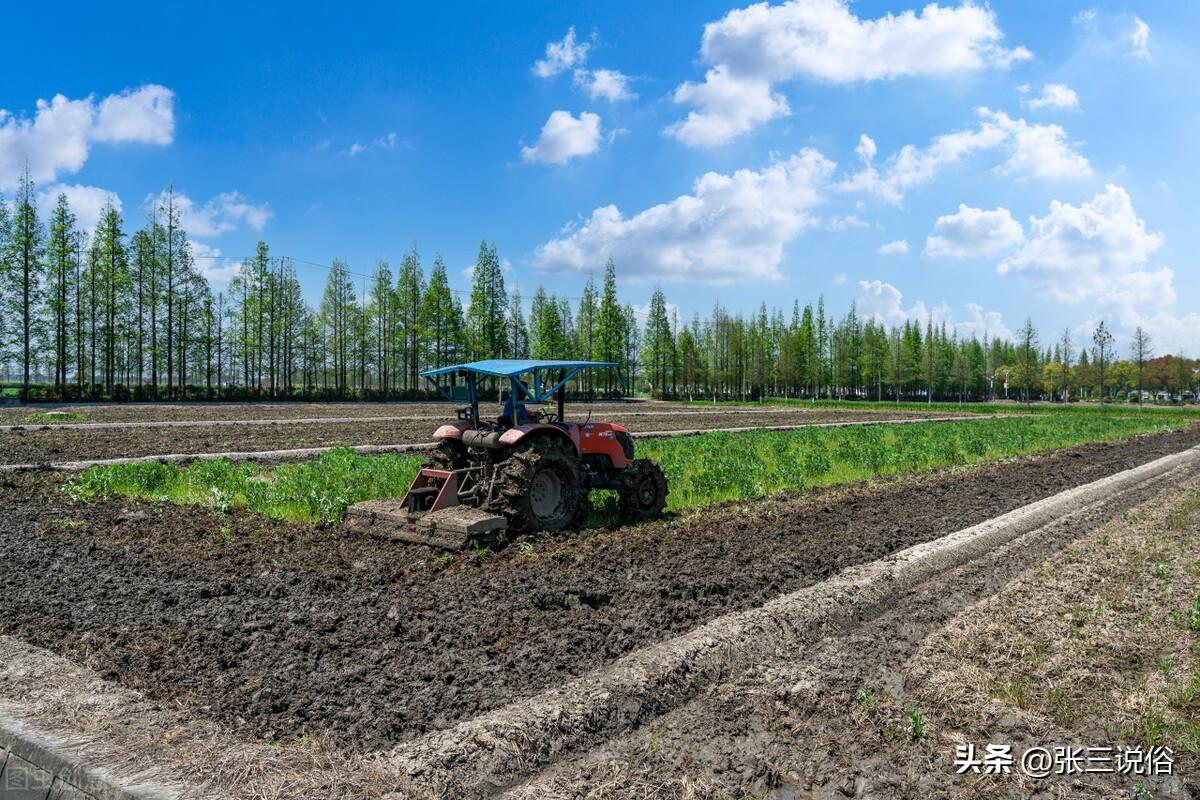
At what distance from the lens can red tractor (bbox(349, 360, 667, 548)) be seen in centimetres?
888

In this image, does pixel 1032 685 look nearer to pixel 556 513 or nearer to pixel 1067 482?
pixel 556 513

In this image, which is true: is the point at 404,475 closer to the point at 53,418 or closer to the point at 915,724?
the point at 915,724

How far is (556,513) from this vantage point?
9.78 meters

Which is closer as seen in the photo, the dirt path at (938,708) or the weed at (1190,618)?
the dirt path at (938,708)

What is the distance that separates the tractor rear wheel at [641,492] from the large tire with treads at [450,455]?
2269mm

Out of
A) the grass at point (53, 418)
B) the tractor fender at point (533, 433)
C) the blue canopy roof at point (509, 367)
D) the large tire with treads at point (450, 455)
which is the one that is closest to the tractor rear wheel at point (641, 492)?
the tractor fender at point (533, 433)

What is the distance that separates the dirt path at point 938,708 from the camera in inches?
162

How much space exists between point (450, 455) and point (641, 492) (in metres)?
2.77

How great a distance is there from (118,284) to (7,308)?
280 inches

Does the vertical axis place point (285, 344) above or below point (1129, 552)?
above

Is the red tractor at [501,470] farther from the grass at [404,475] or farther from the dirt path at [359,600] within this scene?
the grass at [404,475]

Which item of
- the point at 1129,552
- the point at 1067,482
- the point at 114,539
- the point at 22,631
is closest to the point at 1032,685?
the point at 1129,552

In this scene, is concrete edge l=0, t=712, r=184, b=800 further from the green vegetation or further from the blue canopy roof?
the green vegetation

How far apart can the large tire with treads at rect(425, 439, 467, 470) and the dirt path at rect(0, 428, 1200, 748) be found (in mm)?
1342
